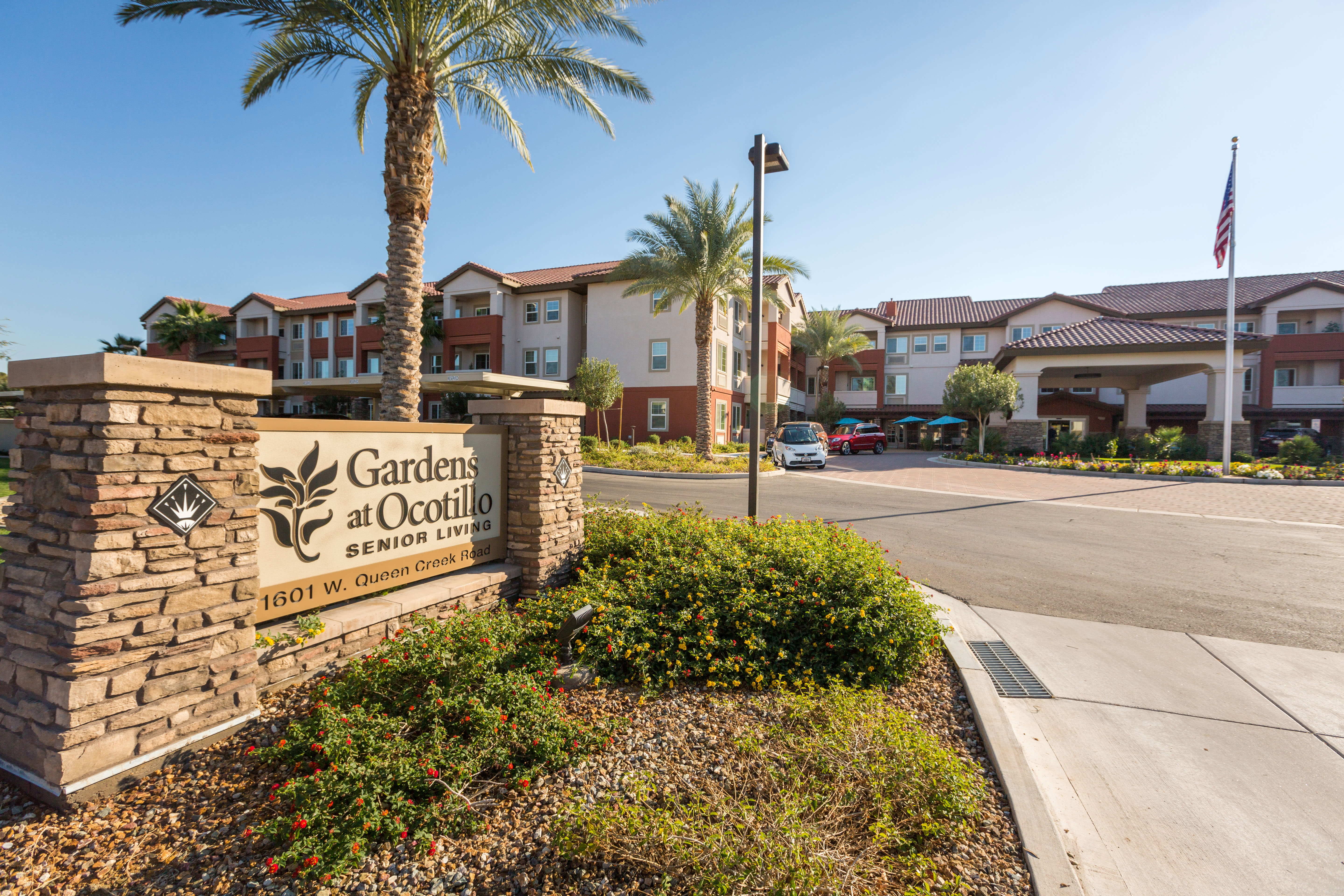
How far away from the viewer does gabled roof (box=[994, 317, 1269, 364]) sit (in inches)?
933

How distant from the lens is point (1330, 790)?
10.7 ft

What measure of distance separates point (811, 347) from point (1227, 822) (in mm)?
40289

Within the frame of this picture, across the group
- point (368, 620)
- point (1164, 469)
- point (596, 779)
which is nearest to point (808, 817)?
point (596, 779)

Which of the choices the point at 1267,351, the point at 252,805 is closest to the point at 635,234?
the point at 252,805

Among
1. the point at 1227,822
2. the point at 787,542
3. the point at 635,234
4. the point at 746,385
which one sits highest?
the point at 635,234

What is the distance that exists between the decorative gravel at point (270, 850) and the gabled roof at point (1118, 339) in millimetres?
27330

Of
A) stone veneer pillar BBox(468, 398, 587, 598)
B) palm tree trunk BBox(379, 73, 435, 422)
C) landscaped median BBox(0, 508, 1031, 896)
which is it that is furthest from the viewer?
palm tree trunk BBox(379, 73, 435, 422)

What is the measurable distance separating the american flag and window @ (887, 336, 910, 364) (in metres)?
23.8

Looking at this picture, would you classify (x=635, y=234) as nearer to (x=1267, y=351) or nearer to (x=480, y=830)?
(x=480, y=830)

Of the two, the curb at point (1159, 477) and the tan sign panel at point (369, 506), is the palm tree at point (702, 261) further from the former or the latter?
the tan sign panel at point (369, 506)

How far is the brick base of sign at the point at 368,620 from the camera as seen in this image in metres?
3.77

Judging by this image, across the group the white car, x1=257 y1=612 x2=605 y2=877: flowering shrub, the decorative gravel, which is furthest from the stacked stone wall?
the white car

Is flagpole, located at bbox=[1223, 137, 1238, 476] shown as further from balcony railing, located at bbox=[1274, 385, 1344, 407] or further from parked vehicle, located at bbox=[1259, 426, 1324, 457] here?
balcony railing, located at bbox=[1274, 385, 1344, 407]

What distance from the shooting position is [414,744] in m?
3.11
